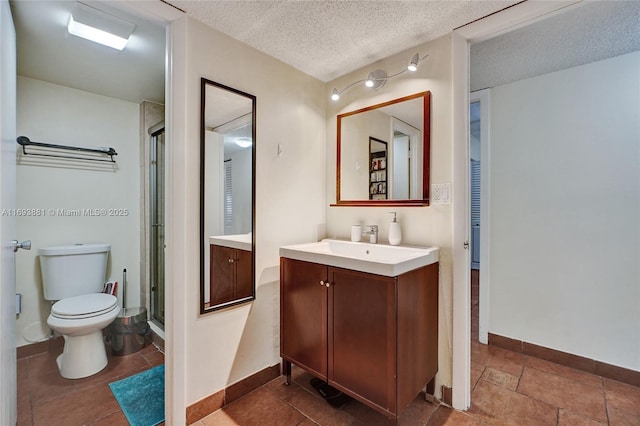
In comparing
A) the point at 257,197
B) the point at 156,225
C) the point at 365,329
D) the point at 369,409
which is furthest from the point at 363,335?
the point at 156,225

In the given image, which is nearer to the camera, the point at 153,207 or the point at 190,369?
the point at 190,369

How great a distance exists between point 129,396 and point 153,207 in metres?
1.53

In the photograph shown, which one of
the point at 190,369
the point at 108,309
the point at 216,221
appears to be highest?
the point at 216,221

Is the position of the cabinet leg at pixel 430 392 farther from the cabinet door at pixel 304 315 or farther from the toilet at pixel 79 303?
the toilet at pixel 79 303

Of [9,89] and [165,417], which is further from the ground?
[9,89]

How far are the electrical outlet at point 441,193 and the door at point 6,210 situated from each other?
6.90 ft

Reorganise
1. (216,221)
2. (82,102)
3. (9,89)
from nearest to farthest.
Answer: (9,89), (216,221), (82,102)

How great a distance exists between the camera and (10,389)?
1.43 metres

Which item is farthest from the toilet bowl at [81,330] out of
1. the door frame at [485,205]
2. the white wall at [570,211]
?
the white wall at [570,211]

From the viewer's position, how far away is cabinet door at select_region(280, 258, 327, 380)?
172 cm

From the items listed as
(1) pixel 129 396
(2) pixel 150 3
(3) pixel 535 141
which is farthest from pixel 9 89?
(3) pixel 535 141

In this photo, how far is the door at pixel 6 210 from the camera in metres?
1.23

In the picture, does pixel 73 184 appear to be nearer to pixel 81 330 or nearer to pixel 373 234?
pixel 81 330

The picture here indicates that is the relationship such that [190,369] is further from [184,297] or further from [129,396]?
[129,396]
